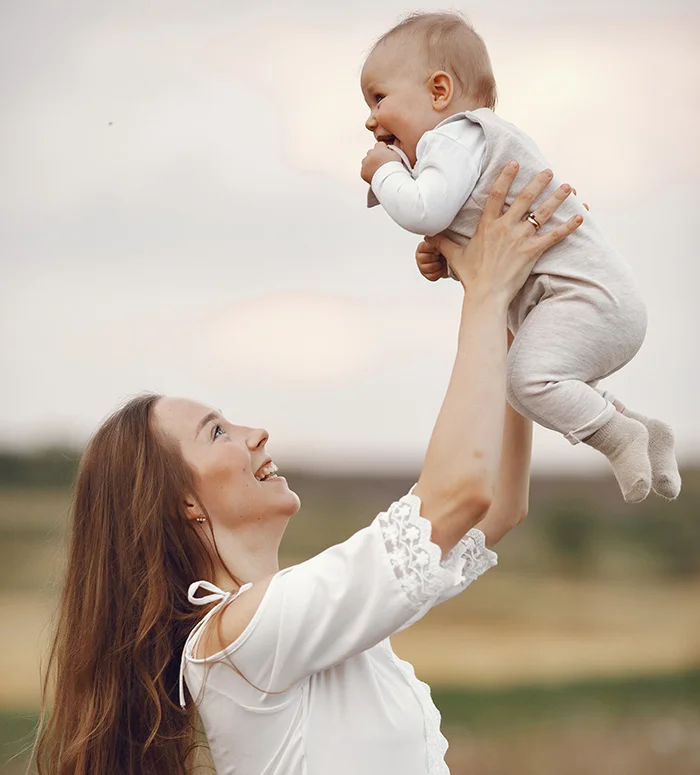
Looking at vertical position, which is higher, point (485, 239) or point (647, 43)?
point (647, 43)

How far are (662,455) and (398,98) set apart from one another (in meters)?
0.69

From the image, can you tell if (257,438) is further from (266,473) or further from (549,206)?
(549,206)

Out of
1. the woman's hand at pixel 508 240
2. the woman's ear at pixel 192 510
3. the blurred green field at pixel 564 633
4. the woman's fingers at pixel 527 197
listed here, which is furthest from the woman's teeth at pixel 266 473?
the blurred green field at pixel 564 633

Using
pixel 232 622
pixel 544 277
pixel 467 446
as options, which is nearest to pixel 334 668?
pixel 232 622

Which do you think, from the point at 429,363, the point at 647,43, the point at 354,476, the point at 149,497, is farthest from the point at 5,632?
the point at 149,497

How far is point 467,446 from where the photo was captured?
1.49 metres

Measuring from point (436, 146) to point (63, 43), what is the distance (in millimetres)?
11153

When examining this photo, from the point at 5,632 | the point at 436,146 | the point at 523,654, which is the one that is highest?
the point at 436,146

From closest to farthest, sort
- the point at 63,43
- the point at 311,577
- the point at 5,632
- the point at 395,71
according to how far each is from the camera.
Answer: the point at 311,577 → the point at 395,71 → the point at 5,632 → the point at 63,43

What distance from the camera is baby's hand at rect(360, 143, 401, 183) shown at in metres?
1.76

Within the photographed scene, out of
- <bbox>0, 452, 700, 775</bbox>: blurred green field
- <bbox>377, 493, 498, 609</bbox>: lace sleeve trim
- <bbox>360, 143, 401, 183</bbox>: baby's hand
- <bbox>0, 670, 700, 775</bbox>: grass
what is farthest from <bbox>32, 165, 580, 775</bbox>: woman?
<bbox>0, 670, 700, 775</bbox>: grass

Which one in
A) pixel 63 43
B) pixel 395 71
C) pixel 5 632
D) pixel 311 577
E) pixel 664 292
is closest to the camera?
pixel 311 577

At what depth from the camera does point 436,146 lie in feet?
5.42

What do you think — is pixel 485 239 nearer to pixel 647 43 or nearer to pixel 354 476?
pixel 354 476
